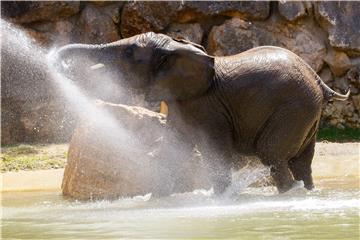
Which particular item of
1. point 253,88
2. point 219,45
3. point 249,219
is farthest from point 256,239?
point 219,45

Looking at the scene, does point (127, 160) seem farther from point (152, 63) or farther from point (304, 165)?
point (304, 165)

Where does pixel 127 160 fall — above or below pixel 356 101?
below

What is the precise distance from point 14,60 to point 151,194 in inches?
269

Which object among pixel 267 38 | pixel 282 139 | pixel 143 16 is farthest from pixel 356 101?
pixel 282 139

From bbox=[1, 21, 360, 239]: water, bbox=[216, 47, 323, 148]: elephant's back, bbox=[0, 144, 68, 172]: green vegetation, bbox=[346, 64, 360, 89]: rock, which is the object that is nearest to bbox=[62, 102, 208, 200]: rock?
bbox=[1, 21, 360, 239]: water

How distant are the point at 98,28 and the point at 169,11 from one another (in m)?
1.31

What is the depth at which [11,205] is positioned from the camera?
26.4 ft

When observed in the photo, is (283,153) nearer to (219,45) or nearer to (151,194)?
(151,194)

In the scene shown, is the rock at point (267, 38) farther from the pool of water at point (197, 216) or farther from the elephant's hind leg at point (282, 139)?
the elephant's hind leg at point (282, 139)

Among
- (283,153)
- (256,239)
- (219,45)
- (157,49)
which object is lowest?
(256,239)

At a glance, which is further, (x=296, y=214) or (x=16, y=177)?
(x=16, y=177)

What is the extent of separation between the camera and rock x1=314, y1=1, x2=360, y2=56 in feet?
47.1

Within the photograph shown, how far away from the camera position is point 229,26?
1439 centimetres

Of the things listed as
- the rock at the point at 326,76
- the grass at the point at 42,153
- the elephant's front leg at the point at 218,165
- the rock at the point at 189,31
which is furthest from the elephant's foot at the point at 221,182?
the rock at the point at 326,76
